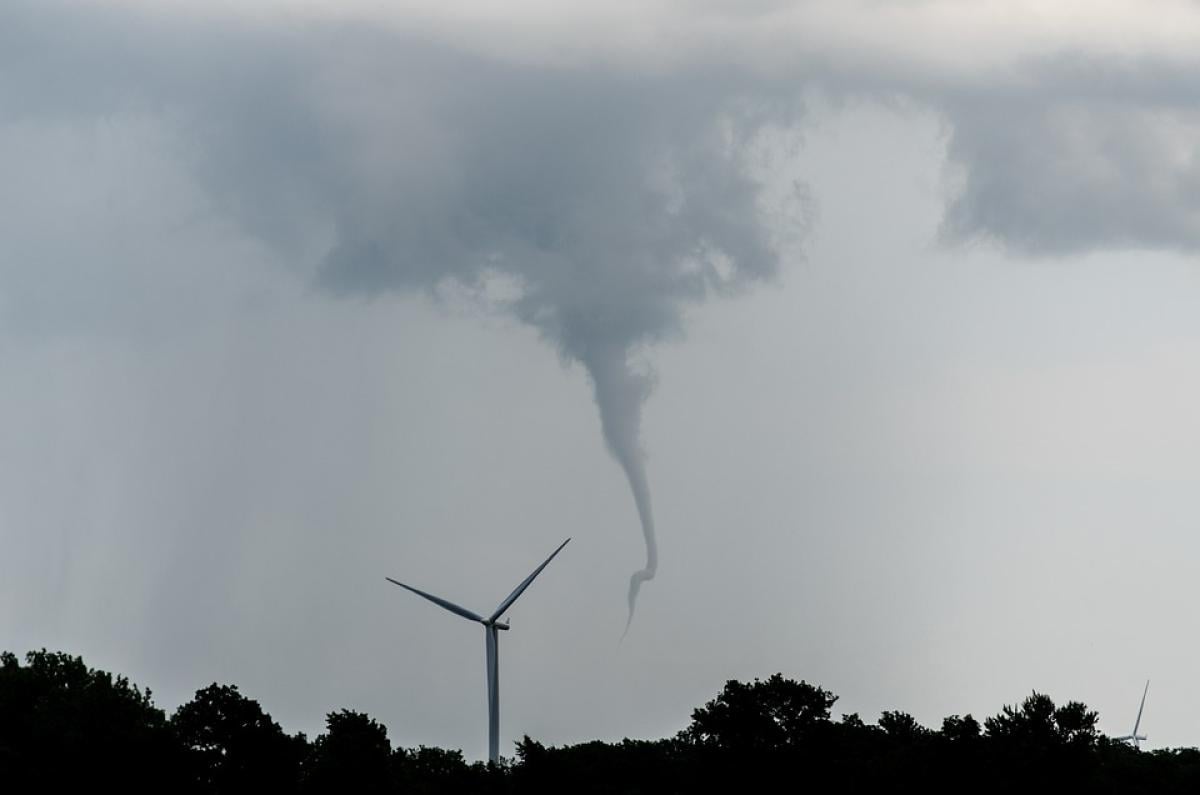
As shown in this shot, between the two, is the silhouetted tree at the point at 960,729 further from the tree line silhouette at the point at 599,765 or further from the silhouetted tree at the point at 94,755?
the silhouetted tree at the point at 94,755

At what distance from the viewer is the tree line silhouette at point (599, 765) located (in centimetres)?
14625

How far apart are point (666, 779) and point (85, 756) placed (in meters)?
50.6

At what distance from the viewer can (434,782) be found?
16275 centimetres

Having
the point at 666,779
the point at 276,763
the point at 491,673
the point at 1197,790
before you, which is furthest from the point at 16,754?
the point at 1197,790

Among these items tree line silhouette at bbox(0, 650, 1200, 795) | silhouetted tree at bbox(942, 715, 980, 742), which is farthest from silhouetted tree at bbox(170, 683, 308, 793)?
silhouetted tree at bbox(942, 715, 980, 742)

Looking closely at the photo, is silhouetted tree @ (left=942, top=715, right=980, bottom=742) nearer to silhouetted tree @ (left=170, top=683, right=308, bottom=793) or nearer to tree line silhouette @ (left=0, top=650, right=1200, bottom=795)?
tree line silhouette @ (left=0, top=650, right=1200, bottom=795)

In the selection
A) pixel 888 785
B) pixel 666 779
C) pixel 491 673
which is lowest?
pixel 888 785

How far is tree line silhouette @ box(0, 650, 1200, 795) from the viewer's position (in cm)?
14625

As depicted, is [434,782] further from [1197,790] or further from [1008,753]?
[1197,790]

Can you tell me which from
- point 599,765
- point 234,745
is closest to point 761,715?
point 599,765

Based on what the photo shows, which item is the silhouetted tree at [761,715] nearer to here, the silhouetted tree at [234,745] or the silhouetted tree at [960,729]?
the silhouetted tree at [960,729]

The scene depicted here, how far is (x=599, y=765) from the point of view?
550 feet

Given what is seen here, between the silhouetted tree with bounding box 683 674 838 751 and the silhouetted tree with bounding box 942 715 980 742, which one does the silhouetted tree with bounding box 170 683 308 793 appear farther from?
the silhouetted tree with bounding box 942 715 980 742

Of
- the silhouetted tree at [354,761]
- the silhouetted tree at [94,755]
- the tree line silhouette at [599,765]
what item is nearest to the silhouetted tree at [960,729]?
the tree line silhouette at [599,765]
